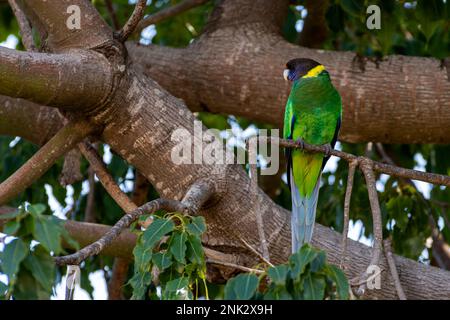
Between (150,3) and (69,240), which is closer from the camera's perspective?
(69,240)

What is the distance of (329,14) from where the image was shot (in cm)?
436

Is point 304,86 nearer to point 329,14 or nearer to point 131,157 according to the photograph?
point 329,14

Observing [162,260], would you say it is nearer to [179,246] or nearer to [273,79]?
[179,246]

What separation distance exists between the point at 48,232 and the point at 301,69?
88.1 inches

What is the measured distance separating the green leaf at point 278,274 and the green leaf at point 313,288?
0.06 m

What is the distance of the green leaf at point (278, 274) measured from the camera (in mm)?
2094

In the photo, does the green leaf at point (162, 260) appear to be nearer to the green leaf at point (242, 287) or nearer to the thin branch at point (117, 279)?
the green leaf at point (242, 287)

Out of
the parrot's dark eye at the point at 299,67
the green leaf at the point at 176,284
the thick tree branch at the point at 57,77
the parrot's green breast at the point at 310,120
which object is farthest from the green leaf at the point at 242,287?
the parrot's dark eye at the point at 299,67

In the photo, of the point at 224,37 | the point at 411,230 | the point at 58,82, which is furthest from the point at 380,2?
the point at 58,82

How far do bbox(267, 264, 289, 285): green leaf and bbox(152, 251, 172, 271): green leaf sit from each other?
40cm

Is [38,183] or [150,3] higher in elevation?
[150,3]

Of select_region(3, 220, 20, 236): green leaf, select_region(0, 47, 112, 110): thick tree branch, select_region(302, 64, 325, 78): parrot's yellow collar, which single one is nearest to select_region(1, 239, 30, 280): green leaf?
select_region(3, 220, 20, 236): green leaf

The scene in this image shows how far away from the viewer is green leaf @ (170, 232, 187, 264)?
240 centimetres

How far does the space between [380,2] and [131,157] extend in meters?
1.44
